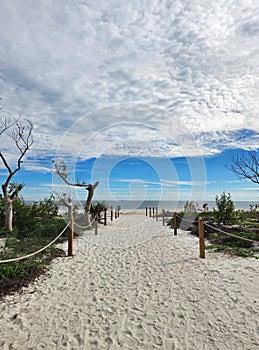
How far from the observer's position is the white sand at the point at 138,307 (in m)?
3.25

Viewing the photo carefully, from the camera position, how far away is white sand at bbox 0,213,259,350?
325 centimetres

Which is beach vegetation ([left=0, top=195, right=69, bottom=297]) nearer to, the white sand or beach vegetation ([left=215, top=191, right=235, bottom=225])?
the white sand

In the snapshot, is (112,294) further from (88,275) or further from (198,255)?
(198,255)

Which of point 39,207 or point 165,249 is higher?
point 39,207

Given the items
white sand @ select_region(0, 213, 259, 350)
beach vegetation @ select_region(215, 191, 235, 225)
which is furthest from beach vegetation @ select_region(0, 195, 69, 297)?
beach vegetation @ select_region(215, 191, 235, 225)

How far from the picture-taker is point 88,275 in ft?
19.0

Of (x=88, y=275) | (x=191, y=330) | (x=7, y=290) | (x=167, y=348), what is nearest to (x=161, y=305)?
(x=191, y=330)

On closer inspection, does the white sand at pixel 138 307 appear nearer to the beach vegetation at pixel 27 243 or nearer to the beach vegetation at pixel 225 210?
the beach vegetation at pixel 27 243

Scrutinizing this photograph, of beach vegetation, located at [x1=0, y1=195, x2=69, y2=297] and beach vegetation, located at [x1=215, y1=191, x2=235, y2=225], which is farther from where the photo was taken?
beach vegetation, located at [x1=215, y1=191, x2=235, y2=225]

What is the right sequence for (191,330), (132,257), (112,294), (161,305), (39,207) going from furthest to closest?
(39,207)
(132,257)
(112,294)
(161,305)
(191,330)

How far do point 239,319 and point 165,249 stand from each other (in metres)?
4.73

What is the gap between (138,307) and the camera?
164 inches

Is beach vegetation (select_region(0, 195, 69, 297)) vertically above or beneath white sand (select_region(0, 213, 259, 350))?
above

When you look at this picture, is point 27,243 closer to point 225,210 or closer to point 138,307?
point 138,307
